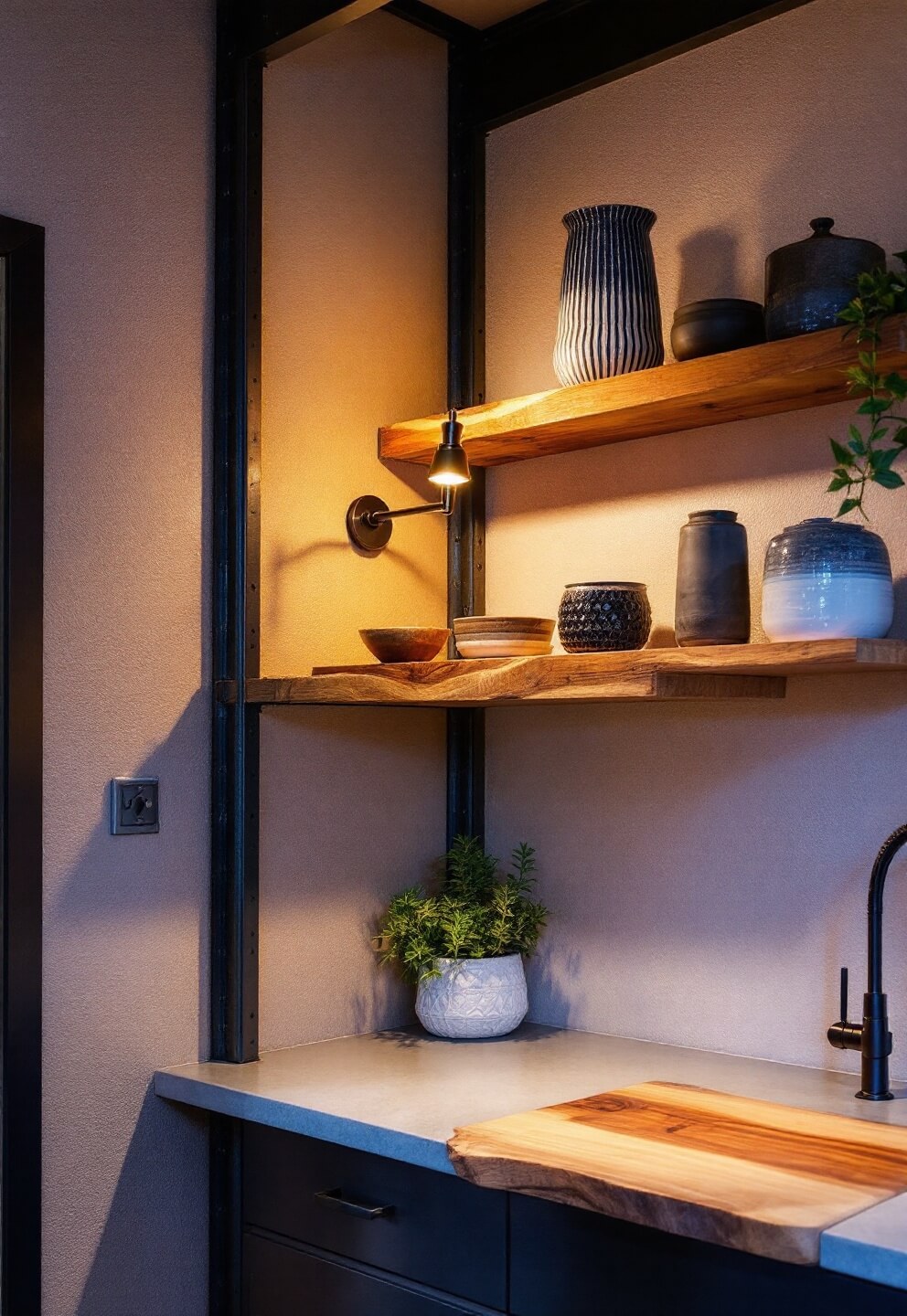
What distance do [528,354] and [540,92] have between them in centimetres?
44

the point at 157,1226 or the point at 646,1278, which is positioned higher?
the point at 646,1278

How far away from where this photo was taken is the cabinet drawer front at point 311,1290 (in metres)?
1.77

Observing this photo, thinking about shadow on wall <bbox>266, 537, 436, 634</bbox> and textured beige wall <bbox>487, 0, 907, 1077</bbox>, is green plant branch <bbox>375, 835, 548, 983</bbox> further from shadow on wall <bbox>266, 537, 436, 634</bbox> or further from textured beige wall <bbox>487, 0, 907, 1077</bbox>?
shadow on wall <bbox>266, 537, 436, 634</bbox>

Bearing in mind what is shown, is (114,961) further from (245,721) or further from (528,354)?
(528,354)

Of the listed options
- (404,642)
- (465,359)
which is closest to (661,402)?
(404,642)

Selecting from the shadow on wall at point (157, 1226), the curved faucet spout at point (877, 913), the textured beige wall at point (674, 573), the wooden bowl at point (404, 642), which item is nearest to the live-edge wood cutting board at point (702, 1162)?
the curved faucet spout at point (877, 913)

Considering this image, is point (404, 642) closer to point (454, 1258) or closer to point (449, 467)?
point (449, 467)

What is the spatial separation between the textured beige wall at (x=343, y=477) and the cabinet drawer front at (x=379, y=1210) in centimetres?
23

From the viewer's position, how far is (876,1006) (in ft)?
6.01

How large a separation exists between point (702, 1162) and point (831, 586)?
2.31 feet

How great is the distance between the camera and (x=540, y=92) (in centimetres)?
240

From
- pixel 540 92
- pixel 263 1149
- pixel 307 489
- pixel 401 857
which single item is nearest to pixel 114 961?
pixel 263 1149

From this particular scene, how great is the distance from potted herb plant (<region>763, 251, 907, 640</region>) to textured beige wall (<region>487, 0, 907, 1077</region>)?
0.22 meters

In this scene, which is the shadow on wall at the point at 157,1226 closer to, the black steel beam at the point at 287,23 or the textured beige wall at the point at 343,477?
the textured beige wall at the point at 343,477
